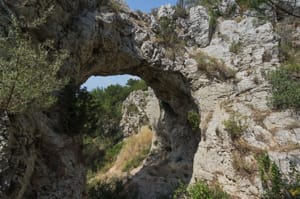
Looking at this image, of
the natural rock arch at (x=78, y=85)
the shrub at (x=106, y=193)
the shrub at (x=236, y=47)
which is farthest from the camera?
the shrub at (x=236, y=47)

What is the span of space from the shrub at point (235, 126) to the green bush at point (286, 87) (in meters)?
1.37

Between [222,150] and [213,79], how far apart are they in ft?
10.4

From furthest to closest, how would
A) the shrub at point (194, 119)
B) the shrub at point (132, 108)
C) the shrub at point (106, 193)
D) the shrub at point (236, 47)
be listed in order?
the shrub at point (132, 108), the shrub at point (236, 47), the shrub at point (194, 119), the shrub at point (106, 193)

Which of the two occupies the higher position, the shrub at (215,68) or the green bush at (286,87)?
the shrub at (215,68)

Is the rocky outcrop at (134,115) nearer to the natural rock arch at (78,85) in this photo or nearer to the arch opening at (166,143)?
the arch opening at (166,143)

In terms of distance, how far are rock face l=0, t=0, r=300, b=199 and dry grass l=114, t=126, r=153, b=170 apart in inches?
85.9

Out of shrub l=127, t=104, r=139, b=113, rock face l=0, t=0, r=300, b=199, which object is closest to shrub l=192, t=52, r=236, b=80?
rock face l=0, t=0, r=300, b=199

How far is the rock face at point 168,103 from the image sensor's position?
6480 millimetres

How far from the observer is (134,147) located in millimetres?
16969

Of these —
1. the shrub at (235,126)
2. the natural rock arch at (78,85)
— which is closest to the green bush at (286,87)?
the shrub at (235,126)

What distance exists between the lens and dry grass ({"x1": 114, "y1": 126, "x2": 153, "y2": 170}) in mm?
15969

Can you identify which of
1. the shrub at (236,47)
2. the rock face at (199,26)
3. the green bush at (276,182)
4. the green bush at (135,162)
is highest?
the rock face at (199,26)

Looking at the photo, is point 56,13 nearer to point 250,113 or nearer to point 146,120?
point 250,113

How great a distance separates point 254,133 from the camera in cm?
905
